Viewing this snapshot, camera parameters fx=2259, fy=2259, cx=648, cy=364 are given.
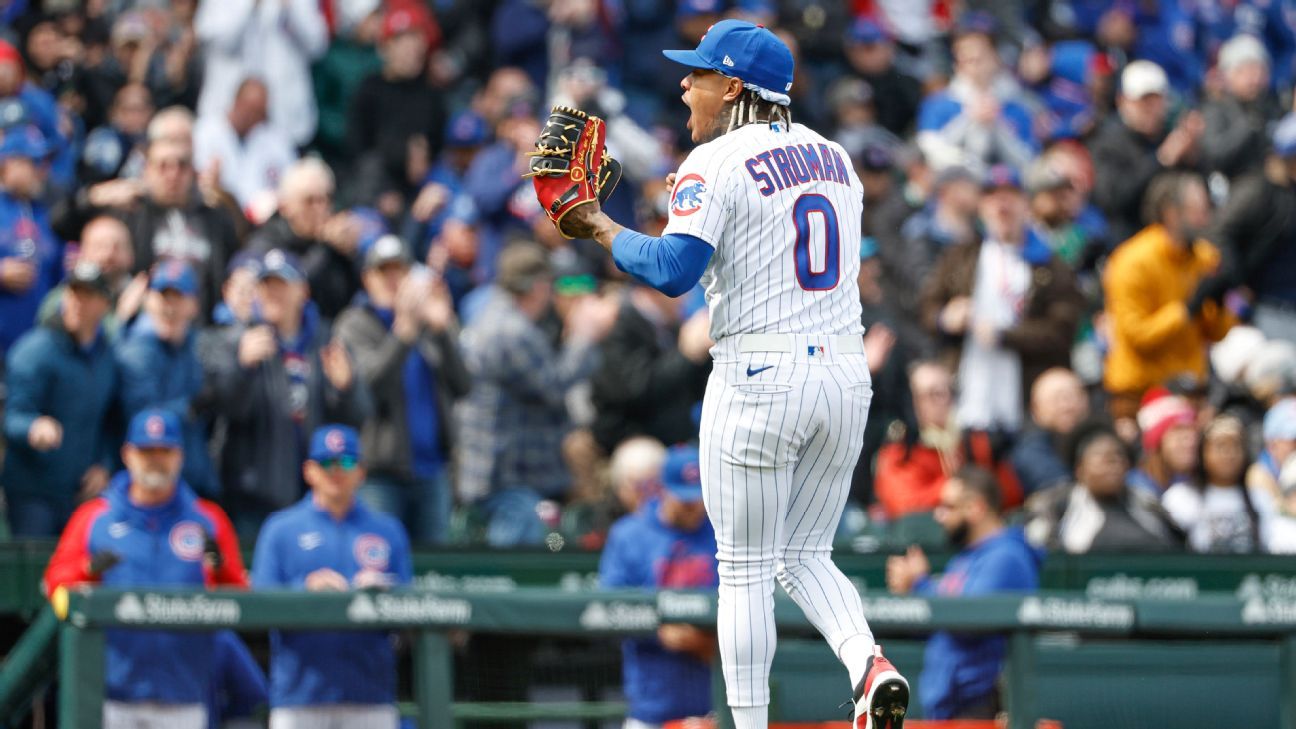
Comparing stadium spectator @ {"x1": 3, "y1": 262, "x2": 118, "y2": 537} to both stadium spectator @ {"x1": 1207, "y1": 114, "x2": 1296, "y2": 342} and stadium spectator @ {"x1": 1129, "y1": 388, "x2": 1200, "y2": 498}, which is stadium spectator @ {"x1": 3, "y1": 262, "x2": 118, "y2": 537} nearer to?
stadium spectator @ {"x1": 1129, "y1": 388, "x2": 1200, "y2": 498}

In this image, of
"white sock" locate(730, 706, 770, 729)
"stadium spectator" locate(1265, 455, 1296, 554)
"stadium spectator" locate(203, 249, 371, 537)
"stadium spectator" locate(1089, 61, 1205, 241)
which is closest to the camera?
"white sock" locate(730, 706, 770, 729)

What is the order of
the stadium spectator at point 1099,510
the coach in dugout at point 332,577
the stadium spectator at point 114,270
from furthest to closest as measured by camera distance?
the stadium spectator at point 114,270, the stadium spectator at point 1099,510, the coach in dugout at point 332,577

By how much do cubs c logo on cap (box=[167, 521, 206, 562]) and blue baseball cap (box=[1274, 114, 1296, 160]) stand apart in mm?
7545

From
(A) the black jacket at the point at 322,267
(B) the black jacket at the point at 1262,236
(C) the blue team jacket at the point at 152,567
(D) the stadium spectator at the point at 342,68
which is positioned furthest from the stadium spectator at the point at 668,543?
(D) the stadium spectator at the point at 342,68

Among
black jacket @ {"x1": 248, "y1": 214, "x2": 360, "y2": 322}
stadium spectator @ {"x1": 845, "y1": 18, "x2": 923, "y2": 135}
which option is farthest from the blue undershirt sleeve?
stadium spectator @ {"x1": 845, "y1": 18, "x2": 923, "y2": 135}

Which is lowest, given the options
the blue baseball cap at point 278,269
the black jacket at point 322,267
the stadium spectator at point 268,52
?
the blue baseball cap at point 278,269

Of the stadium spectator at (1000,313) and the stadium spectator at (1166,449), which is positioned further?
the stadium spectator at (1000,313)

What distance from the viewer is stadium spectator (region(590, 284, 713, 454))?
38.2ft

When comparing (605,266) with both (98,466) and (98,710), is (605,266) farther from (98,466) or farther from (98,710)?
(98,710)

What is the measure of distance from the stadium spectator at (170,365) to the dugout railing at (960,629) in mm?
1879

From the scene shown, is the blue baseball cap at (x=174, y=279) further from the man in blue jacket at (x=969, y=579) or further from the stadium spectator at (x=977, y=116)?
the stadium spectator at (x=977, y=116)

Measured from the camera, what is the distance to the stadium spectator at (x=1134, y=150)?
1469 centimetres

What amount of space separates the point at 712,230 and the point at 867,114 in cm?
872

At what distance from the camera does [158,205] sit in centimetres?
1141
